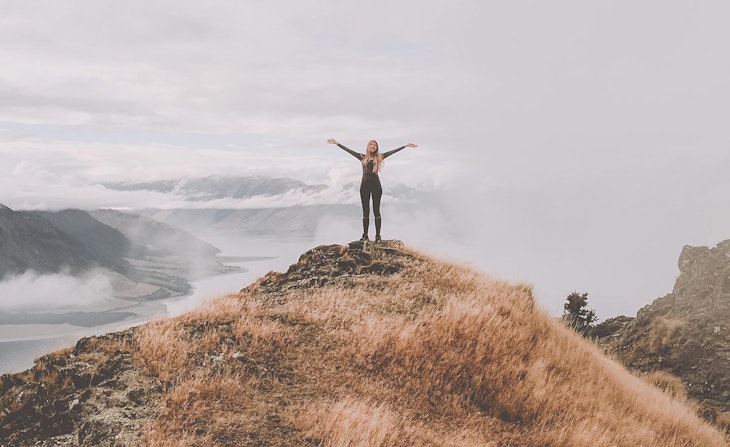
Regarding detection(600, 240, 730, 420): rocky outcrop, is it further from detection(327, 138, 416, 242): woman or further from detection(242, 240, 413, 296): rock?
detection(327, 138, 416, 242): woman

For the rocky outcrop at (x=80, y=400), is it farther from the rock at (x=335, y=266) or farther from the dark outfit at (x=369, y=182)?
the dark outfit at (x=369, y=182)

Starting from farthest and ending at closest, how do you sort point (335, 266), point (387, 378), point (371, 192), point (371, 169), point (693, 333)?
1. point (693, 333)
2. point (371, 192)
3. point (371, 169)
4. point (335, 266)
5. point (387, 378)

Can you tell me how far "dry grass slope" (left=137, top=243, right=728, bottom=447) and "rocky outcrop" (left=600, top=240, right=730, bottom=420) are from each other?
1410 cm

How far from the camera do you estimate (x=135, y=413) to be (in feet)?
23.2

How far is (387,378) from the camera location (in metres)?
Answer: 8.57

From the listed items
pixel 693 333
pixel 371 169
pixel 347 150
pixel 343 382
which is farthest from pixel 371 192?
pixel 693 333

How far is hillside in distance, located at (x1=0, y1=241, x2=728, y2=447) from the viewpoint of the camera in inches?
271

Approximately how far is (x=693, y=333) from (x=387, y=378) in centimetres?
2964

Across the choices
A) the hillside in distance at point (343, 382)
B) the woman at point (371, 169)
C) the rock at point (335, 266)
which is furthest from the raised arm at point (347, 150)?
the hillside in distance at point (343, 382)

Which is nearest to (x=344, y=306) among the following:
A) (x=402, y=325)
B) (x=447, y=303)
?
(x=402, y=325)

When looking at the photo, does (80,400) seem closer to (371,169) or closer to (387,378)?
(387,378)

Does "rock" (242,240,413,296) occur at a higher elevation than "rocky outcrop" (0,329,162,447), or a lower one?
higher

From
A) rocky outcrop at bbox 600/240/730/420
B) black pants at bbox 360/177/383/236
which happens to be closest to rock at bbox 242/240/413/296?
black pants at bbox 360/177/383/236

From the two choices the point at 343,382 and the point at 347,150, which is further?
the point at 347,150
